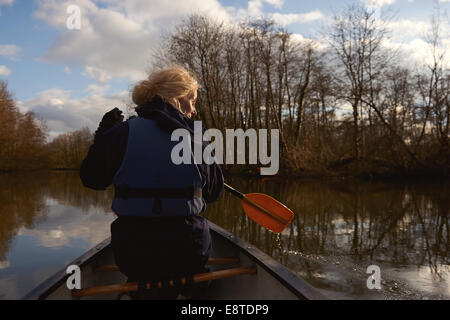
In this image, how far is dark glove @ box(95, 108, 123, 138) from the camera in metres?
1.64

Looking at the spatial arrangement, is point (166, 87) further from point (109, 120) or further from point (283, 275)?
point (283, 275)

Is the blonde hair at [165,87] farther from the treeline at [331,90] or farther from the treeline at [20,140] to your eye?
the treeline at [20,140]

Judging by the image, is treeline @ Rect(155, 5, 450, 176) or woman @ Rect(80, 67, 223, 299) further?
treeline @ Rect(155, 5, 450, 176)

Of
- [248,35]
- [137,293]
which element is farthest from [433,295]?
[248,35]

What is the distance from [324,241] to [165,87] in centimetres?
439

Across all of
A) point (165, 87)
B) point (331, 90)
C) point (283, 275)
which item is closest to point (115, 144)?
point (165, 87)

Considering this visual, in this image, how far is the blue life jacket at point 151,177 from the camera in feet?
4.97

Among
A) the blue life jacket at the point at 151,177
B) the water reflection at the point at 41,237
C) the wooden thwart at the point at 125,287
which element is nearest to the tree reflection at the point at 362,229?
the water reflection at the point at 41,237

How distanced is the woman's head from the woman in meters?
0.13

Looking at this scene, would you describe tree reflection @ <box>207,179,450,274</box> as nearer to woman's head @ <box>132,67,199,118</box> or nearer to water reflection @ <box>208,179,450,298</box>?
water reflection @ <box>208,179,450,298</box>

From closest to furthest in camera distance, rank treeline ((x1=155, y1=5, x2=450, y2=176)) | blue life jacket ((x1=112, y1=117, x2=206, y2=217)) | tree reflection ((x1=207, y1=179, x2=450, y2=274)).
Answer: blue life jacket ((x1=112, y1=117, x2=206, y2=217)) → tree reflection ((x1=207, y1=179, x2=450, y2=274)) → treeline ((x1=155, y1=5, x2=450, y2=176))

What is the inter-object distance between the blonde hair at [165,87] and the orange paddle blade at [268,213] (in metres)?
1.38

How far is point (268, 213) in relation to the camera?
290 cm

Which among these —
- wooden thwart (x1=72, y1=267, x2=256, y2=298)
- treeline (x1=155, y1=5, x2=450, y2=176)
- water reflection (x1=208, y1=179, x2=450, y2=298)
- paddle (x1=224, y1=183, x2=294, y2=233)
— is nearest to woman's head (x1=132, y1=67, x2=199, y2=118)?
wooden thwart (x1=72, y1=267, x2=256, y2=298)
